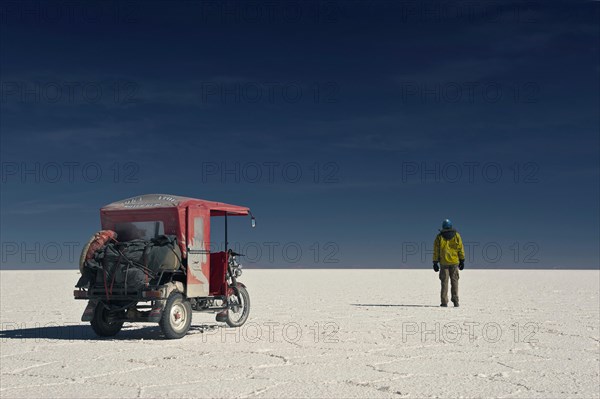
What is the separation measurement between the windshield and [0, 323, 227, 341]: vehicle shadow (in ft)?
5.98

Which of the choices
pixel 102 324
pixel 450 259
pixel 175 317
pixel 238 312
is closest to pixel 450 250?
pixel 450 259

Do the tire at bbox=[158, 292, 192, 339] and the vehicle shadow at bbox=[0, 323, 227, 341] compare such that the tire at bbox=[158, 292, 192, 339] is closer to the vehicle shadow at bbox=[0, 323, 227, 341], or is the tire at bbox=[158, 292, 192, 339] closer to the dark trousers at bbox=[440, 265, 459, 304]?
the vehicle shadow at bbox=[0, 323, 227, 341]

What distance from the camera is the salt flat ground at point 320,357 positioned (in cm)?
793

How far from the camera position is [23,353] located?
1073 cm

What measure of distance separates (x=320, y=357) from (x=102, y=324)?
16.4ft

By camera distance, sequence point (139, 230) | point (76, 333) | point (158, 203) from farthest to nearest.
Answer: point (76, 333) → point (139, 230) → point (158, 203)

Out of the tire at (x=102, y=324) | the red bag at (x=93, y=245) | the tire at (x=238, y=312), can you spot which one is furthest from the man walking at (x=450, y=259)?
the red bag at (x=93, y=245)

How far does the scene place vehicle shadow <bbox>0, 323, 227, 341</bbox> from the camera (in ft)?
42.0

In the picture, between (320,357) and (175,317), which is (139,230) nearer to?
(175,317)

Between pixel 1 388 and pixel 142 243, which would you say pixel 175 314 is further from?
pixel 1 388

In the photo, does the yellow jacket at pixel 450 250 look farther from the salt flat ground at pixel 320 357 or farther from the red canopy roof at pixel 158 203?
the red canopy roof at pixel 158 203

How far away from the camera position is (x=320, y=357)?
32.8ft

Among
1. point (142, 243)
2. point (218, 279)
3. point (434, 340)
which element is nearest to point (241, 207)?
point (218, 279)

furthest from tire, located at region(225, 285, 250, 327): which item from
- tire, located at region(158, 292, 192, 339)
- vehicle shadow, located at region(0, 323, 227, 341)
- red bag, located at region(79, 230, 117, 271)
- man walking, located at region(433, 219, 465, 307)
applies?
man walking, located at region(433, 219, 465, 307)
